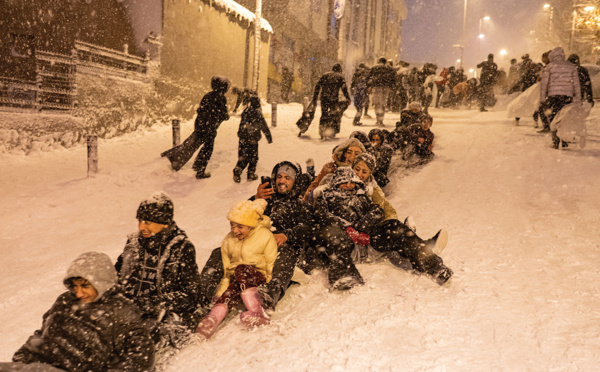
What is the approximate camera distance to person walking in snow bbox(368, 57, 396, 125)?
48.2 ft

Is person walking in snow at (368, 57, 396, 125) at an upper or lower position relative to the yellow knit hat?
upper

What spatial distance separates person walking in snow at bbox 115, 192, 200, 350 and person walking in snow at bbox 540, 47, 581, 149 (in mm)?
9155

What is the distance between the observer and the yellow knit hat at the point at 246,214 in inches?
150

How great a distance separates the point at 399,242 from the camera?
4508mm

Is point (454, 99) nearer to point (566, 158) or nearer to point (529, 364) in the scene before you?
point (566, 158)

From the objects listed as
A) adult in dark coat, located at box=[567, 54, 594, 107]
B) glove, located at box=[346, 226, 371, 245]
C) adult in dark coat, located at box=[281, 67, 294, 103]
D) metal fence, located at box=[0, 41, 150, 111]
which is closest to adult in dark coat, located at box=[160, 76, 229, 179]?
metal fence, located at box=[0, 41, 150, 111]

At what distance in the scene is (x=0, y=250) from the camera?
6.00 metres

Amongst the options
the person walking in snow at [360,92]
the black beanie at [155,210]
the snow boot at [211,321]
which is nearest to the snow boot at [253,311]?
the snow boot at [211,321]

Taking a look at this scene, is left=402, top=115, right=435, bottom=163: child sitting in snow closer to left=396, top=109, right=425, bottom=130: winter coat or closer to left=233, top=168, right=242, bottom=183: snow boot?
left=396, top=109, right=425, bottom=130: winter coat

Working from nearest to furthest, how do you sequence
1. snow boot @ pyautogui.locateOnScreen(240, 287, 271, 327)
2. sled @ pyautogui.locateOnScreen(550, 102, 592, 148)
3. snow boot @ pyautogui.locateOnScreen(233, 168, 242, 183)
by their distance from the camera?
snow boot @ pyautogui.locateOnScreen(240, 287, 271, 327) < snow boot @ pyautogui.locateOnScreen(233, 168, 242, 183) < sled @ pyautogui.locateOnScreen(550, 102, 592, 148)

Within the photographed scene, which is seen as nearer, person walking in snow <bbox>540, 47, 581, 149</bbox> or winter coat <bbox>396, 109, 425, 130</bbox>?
winter coat <bbox>396, 109, 425, 130</bbox>

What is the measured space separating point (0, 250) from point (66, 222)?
1.19m

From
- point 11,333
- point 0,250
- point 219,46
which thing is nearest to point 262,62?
point 219,46

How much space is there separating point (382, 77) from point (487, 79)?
632 centimetres
